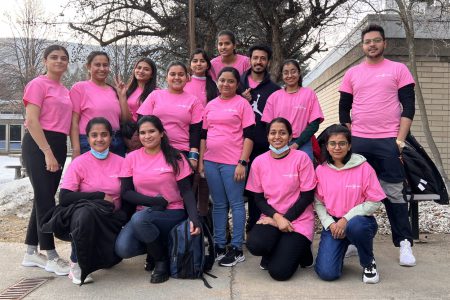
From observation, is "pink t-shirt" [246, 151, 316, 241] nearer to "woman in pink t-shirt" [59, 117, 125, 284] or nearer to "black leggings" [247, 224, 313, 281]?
"black leggings" [247, 224, 313, 281]

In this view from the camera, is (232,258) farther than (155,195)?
Yes

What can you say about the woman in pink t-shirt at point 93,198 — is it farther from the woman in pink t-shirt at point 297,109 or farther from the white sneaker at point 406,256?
the white sneaker at point 406,256

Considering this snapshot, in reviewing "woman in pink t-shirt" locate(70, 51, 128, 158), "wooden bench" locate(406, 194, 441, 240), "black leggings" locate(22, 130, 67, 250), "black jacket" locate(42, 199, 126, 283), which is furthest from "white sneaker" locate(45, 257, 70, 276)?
"wooden bench" locate(406, 194, 441, 240)

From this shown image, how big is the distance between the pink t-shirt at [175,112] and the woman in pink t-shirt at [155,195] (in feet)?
0.78

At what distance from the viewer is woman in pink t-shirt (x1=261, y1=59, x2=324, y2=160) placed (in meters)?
4.66

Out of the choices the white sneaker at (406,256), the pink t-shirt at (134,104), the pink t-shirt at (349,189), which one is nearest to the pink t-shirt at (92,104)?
the pink t-shirt at (134,104)

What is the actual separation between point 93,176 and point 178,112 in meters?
1.02

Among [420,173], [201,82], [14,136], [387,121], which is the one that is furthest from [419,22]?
[14,136]

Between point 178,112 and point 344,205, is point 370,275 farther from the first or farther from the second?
point 178,112

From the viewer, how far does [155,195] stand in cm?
426

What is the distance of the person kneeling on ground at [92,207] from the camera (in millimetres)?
3922

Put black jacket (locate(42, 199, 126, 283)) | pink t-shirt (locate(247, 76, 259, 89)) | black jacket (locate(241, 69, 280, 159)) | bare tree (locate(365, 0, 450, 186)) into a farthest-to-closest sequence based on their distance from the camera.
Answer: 1. bare tree (locate(365, 0, 450, 186))
2. pink t-shirt (locate(247, 76, 259, 89))
3. black jacket (locate(241, 69, 280, 159))
4. black jacket (locate(42, 199, 126, 283))

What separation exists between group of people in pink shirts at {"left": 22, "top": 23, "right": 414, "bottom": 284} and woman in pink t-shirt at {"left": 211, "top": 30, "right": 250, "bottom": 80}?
0.97 feet

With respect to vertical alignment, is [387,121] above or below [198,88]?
below
